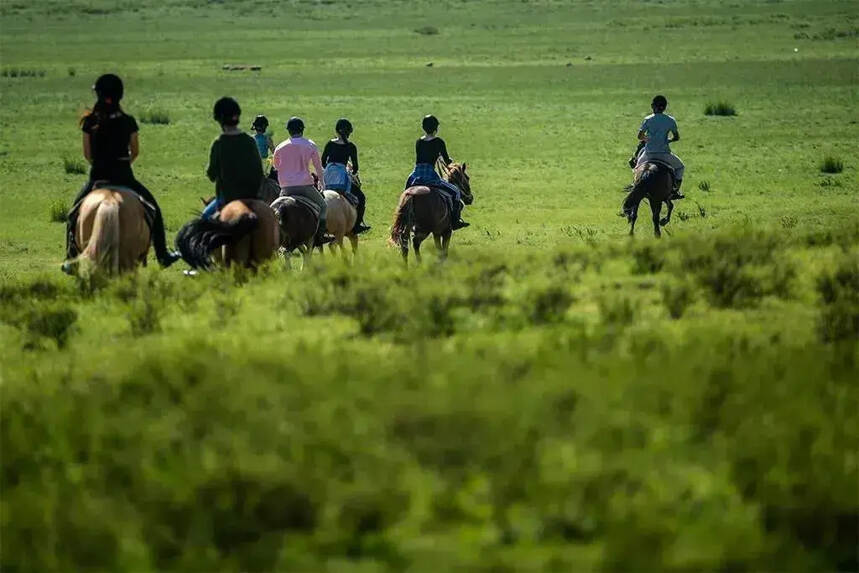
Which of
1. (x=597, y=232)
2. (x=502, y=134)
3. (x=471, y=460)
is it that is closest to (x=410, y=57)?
(x=502, y=134)

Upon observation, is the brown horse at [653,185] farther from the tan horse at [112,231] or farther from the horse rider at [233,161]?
the tan horse at [112,231]

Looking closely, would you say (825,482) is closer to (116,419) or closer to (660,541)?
(660,541)

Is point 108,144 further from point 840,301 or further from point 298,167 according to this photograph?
point 840,301

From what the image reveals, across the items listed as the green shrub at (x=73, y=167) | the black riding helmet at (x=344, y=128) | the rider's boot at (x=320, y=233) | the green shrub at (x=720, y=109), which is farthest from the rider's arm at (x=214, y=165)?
the green shrub at (x=720, y=109)

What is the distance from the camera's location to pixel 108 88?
13.1 metres

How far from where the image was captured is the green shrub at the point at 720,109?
41469 millimetres

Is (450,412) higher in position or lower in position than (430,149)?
lower

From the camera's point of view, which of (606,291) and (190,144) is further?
(190,144)

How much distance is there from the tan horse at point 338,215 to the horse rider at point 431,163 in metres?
0.77

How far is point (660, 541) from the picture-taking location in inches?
231

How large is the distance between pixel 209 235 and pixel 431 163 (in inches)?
250

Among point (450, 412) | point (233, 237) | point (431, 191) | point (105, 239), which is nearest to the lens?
point (450, 412)

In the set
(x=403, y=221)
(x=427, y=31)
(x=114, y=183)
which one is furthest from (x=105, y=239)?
(x=427, y=31)

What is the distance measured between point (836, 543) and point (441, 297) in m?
4.61
